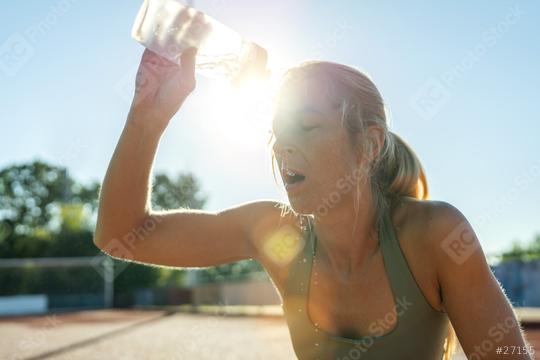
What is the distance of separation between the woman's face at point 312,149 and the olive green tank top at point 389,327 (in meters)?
0.31

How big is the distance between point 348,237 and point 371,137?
45 cm

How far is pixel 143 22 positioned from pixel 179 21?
213mm

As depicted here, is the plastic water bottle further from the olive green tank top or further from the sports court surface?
the sports court surface

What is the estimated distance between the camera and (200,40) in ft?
12.4

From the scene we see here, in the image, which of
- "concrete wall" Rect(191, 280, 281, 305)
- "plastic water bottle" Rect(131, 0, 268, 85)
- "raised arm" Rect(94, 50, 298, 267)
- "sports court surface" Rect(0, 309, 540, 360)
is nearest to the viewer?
"raised arm" Rect(94, 50, 298, 267)

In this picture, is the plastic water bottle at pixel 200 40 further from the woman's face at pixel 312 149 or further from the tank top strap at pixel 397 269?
the tank top strap at pixel 397 269

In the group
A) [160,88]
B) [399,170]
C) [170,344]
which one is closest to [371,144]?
[399,170]

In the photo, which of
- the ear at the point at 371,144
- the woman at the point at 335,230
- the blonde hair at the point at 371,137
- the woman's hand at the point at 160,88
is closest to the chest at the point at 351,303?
the woman at the point at 335,230

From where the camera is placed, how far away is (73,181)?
7419 centimetres

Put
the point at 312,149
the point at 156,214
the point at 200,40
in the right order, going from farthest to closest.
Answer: the point at 200,40, the point at 156,214, the point at 312,149

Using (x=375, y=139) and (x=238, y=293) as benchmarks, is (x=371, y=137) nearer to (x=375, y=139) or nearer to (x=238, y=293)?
(x=375, y=139)

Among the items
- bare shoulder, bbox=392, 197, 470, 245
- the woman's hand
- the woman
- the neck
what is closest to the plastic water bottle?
the woman's hand

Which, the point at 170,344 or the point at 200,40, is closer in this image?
the point at 200,40

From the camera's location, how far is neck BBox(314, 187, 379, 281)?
2.83 meters
